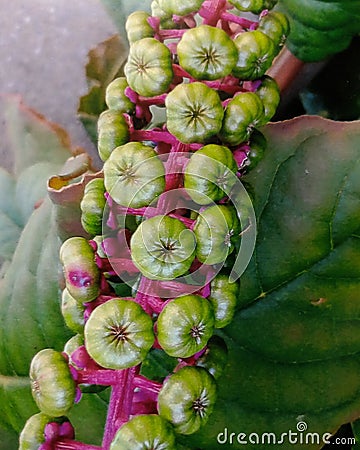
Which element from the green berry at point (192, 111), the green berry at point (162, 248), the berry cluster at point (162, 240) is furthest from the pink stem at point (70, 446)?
the green berry at point (192, 111)

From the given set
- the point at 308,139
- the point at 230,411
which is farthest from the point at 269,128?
the point at 230,411

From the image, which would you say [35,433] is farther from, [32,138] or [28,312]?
[32,138]

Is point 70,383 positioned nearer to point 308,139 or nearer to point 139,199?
point 139,199

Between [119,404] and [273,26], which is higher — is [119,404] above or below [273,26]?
below

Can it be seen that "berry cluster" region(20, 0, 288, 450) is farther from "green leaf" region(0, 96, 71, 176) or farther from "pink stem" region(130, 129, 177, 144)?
"green leaf" region(0, 96, 71, 176)

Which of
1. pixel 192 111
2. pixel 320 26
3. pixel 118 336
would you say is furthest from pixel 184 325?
pixel 320 26

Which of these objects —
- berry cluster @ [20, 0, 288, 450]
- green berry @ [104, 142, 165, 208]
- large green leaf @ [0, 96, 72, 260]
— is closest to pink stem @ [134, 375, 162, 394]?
berry cluster @ [20, 0, 288, 450]
